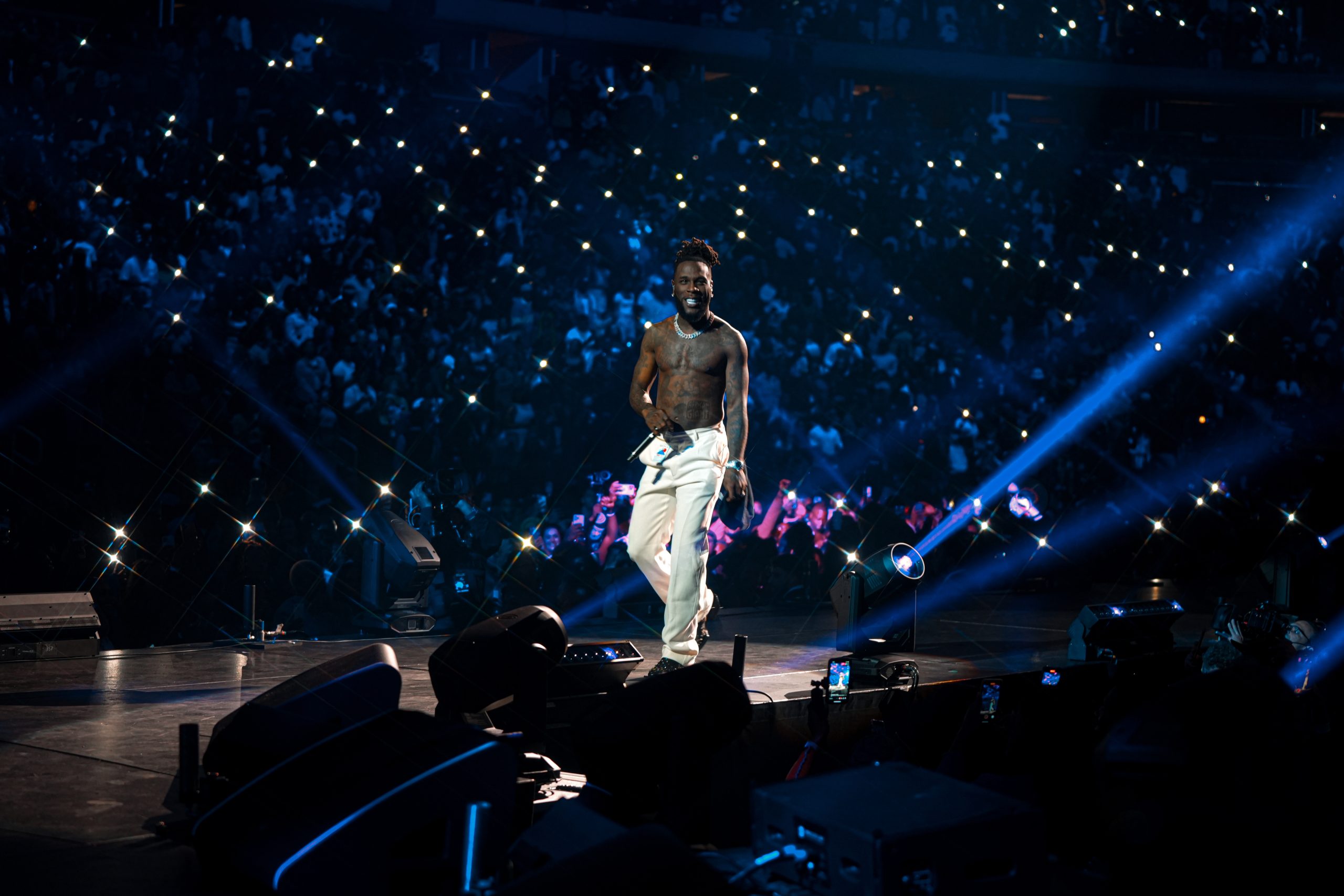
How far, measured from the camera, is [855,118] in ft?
40.1

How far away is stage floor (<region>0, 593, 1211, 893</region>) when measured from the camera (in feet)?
9.45

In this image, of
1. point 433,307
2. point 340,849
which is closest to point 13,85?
point 433,307

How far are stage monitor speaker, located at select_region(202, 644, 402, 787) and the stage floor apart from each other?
28cm

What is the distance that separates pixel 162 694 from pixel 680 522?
213 centimetres

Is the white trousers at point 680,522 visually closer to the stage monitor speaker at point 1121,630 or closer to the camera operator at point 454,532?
the stage monitor speaker at point 1121,630

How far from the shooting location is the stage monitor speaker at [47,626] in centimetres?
520

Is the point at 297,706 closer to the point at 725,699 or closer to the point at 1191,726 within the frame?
the point at 725,699

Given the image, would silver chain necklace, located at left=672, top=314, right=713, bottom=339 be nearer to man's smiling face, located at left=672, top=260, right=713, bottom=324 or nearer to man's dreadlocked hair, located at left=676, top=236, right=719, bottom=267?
man's smiling face, located at left=672, top=260, right=713, bottom=324

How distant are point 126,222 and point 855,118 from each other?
7.36 m

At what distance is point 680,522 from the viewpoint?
15.6ft

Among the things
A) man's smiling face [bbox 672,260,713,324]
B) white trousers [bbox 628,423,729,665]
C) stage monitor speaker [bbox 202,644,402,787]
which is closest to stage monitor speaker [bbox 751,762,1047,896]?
stage monitor speaker [bbox 202,644,402,787]

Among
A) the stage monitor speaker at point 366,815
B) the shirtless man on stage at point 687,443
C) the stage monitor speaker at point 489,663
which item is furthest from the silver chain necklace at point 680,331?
the stage monitor speaker at point 366,815

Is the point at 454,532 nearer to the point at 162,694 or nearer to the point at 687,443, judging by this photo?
the point at 162,694

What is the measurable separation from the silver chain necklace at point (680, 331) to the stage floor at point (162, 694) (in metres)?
1.34
